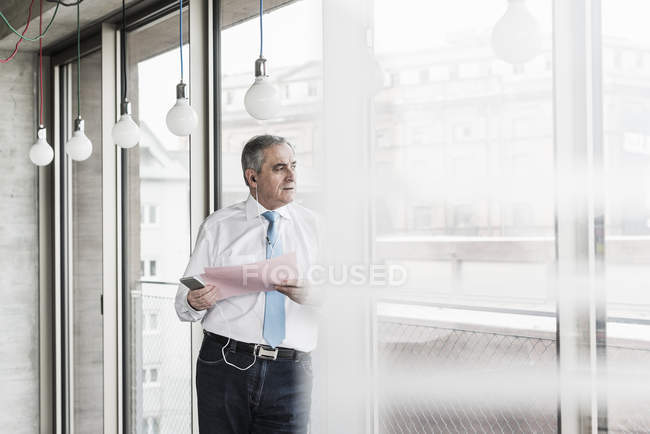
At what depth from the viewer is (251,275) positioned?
189 cm

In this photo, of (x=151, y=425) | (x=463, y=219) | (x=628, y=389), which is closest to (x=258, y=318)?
(x=463, y=219)

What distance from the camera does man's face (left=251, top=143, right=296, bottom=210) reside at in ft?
6.61

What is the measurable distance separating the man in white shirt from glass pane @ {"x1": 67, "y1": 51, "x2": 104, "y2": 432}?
6.24 ft

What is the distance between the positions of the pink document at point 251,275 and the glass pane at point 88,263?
2045 mm

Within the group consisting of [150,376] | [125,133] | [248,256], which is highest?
[125,133]

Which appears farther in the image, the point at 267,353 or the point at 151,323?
the point at 151,323

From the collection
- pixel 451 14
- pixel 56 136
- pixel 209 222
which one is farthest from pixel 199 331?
pixel 56 136

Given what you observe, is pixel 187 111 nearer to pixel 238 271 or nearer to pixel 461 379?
pixel 238 271

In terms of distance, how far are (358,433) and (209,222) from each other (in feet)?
2.56

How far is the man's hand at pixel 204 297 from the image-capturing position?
1.96 m

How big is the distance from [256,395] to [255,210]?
55cm

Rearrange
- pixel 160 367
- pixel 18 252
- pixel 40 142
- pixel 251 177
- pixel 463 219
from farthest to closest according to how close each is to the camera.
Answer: pixel 18 252 → pixel 160 367 → pixel 40 142 → pixel 251 177 → pixel 463 219

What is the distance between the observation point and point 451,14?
5.23ft

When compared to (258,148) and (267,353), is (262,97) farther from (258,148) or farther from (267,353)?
(267,353)
